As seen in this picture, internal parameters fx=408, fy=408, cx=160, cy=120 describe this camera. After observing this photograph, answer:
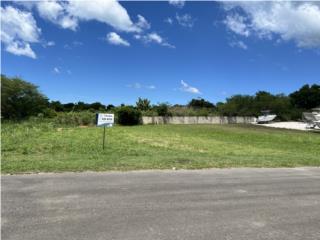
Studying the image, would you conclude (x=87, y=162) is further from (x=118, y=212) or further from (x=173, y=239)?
(x=173, y=239)

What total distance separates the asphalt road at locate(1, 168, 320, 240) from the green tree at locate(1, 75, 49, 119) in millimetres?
49147

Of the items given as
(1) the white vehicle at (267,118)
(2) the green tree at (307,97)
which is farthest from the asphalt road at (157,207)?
(2) the green tree at (307,97)

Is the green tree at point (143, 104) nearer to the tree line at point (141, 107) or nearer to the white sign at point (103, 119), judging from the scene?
the tree line at point (141, 107)

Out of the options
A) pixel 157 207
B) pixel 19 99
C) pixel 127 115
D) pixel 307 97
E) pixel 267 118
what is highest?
pixel 307 97

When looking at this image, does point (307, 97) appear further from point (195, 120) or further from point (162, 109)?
point (162, 109)

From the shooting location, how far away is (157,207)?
636 centimetres

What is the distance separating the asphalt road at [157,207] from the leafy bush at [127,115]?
38693mm

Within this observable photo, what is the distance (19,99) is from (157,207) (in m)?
54.7

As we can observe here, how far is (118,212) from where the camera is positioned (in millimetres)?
6016

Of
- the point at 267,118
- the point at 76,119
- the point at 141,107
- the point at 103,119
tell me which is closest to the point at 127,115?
the point at 76,119

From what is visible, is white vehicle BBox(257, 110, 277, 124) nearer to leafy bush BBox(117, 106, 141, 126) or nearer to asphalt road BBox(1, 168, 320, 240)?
leafy bush BBox(117, 106, 141, 126)

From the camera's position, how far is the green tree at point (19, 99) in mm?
55281

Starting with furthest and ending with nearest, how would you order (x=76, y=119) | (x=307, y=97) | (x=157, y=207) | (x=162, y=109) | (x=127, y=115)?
(x=307, y=97), (x=162, y=109), (x=127, y=115), (x=76, y=119), (x=157, y=207)

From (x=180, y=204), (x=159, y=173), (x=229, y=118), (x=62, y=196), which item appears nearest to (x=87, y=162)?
(x=159, y=173)
